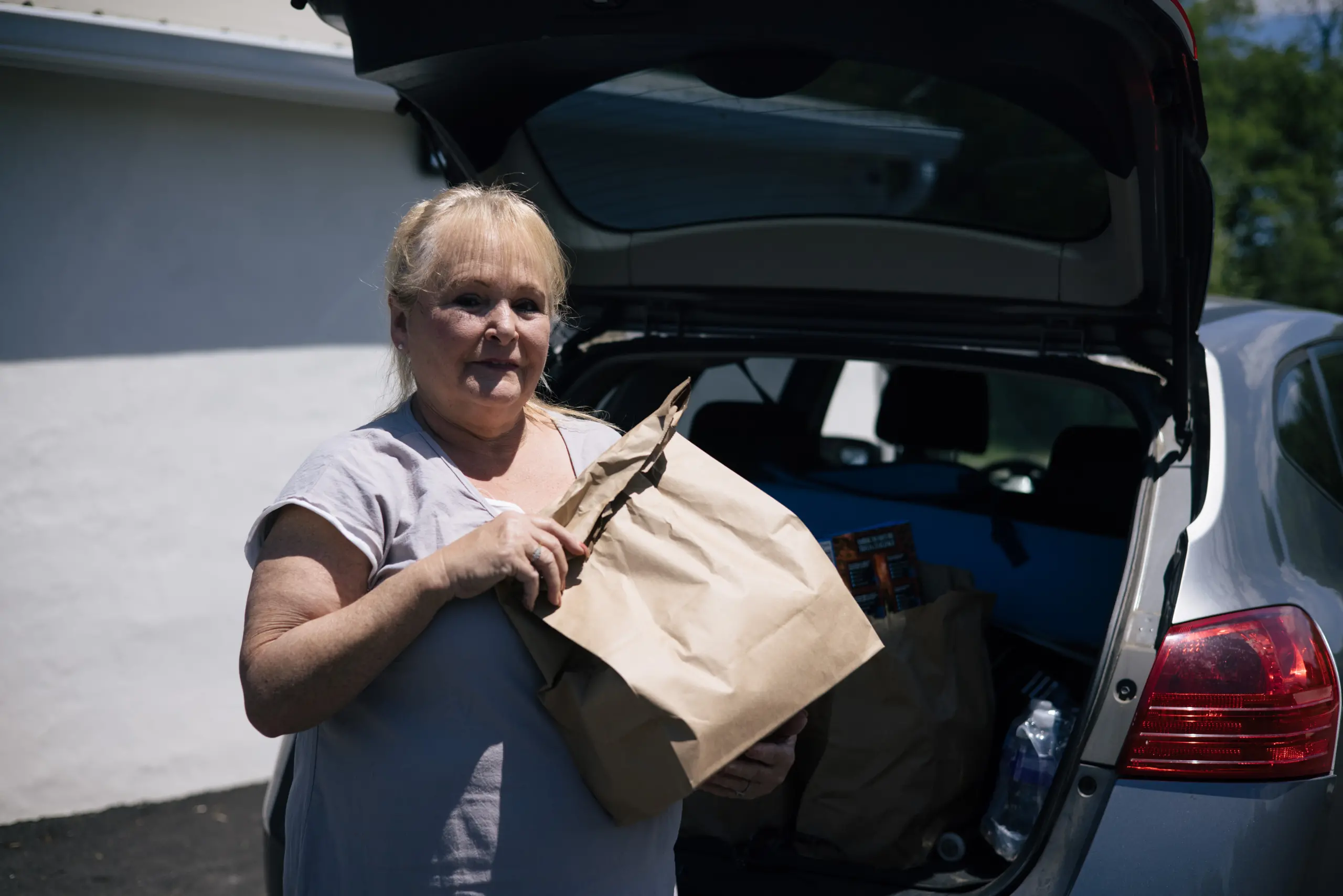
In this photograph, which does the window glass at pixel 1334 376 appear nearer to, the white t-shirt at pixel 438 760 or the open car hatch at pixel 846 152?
the open car hatch at pixel 846 152

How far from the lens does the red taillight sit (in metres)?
1.70

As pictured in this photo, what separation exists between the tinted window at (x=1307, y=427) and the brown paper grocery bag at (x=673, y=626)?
122 centimetres

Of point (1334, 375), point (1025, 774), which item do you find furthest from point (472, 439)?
point (1334, 375)

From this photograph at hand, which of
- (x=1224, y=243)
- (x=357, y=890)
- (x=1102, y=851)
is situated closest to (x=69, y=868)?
(x=357, y=890)

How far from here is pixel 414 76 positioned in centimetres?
205

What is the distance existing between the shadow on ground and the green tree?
17283 millimetres

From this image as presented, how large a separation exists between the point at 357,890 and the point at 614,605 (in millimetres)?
500

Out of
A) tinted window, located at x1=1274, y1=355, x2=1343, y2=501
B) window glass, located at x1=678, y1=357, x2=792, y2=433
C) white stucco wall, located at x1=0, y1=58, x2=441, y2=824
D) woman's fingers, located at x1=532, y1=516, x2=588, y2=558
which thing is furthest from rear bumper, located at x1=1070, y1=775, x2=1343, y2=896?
window glass, located at x1=678, y1=357, x2=792, y2=433

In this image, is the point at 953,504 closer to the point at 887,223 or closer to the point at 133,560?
the point at 887,223

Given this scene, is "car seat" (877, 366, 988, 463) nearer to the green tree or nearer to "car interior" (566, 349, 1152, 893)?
"car interior" (566, 349, 1152, 893)

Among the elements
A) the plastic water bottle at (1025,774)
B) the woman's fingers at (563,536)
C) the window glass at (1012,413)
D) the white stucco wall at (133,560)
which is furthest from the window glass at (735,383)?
the woman's fingers at (563,536)

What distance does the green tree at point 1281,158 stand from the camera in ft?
60.5

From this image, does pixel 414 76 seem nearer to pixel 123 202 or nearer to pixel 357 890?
pixel 357 890

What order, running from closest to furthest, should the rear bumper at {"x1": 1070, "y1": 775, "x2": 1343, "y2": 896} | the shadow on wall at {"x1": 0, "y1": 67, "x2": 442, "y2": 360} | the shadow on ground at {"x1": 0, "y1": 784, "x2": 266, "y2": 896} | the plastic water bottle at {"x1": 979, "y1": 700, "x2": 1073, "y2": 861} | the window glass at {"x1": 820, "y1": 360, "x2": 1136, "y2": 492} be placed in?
1. the rear bumper at {"x1": 1070, "y1": 775, "x2": 1343, "y2": 896}
2. the plastic water bottle at {"x1": 979, "y1": 700, "x2": 1073, "y2": 861}
3. the shadow on ground at {"x1": 0, "y1": 784, "x2": 266, "y2": 896}
4. the shadow on wall at {"x1": 0, "y1": 67, "x2": 442, "y2": 360}
5. the window glass at {"x1": 820, "y1": 360, "x2": 1136, "y2": 492}
